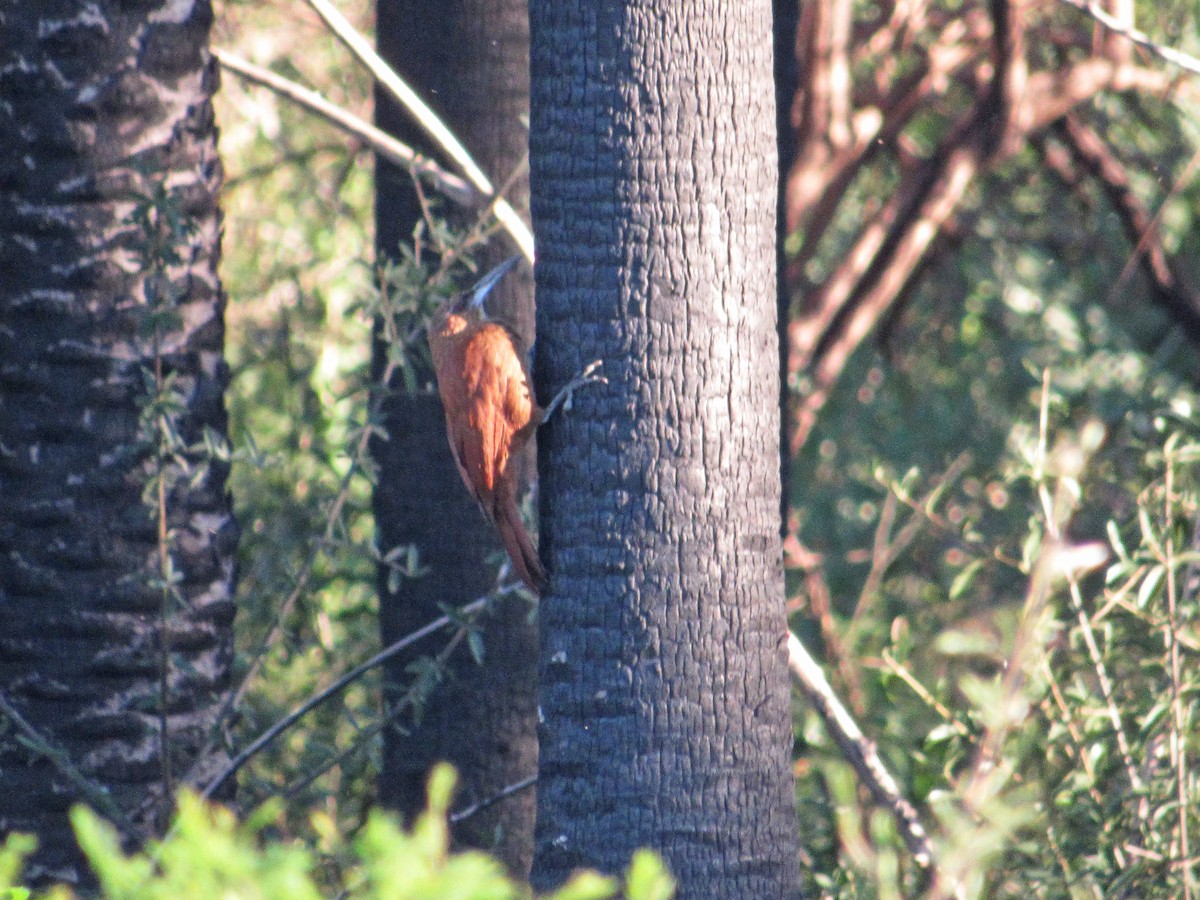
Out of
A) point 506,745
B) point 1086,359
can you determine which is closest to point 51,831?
point 506,745

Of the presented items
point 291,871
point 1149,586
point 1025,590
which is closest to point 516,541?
point 1149,586

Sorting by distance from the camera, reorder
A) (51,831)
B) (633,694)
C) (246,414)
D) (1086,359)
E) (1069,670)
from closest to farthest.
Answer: (633,694)
(51,831)
(1069,670)
(1086,359)
(246,414)

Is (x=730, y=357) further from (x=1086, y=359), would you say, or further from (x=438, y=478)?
(x=1086, y=359)

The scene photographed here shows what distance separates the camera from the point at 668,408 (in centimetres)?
260

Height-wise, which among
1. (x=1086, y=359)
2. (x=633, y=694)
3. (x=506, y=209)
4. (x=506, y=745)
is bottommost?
(x=506, y=745)

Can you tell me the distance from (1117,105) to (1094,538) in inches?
104

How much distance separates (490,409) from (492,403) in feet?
0.06

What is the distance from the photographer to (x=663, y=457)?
2594mm

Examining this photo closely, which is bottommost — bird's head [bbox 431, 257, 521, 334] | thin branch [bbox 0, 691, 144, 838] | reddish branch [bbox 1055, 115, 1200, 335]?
thin branch [bbox 0, 691, 144, 838]

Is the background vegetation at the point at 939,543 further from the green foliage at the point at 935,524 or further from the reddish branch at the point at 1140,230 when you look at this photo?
the reddish branch at the point at 1140,230

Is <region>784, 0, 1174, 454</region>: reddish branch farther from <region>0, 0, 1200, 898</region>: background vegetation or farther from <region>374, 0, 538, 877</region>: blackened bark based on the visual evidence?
<region>374, 0, 538, 877</region>: blackened bark

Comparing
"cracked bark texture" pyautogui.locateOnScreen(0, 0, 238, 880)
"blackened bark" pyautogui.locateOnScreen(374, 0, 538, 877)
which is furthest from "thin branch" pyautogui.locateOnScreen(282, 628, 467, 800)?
"blackened bark" pyautogui.locateOnScreen(374, 0, 538, 877)

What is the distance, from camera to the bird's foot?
2.64 metres

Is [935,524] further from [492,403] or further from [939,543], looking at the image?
[939,543]
